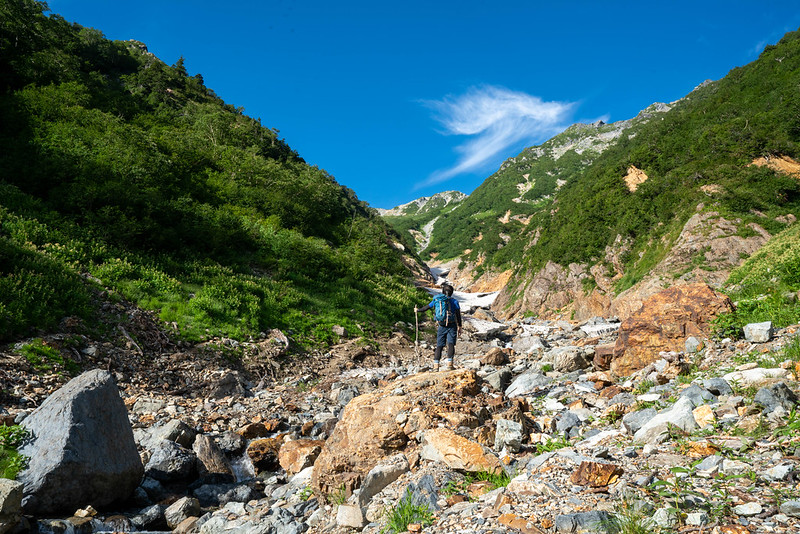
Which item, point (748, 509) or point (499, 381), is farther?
point (499, 381)

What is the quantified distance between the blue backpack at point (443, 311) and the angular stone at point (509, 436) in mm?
5692

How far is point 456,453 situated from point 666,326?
6.77 m

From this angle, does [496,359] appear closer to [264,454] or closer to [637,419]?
[637,419]

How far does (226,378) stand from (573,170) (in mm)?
171178

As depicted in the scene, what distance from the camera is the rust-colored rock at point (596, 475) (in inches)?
134

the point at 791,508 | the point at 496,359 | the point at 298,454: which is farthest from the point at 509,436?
the point at 496,359

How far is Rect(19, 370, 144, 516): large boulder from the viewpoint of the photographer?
208 inches

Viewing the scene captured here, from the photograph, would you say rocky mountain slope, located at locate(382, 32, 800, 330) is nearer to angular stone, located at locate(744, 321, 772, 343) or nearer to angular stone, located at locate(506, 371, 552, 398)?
angular stone, located at locate(744, 321, 772, 343)

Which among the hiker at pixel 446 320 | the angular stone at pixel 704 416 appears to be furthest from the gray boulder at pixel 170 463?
the angular stone at pixel 704 416

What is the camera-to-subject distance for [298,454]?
7.25 m

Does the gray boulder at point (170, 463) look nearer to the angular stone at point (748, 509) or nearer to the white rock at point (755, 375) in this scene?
the angular stone at point (748, 509)

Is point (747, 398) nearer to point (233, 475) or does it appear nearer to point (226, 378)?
point (233, 475)

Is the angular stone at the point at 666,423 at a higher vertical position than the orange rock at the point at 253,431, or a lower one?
higher

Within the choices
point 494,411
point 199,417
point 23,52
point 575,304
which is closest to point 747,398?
point 494,411
